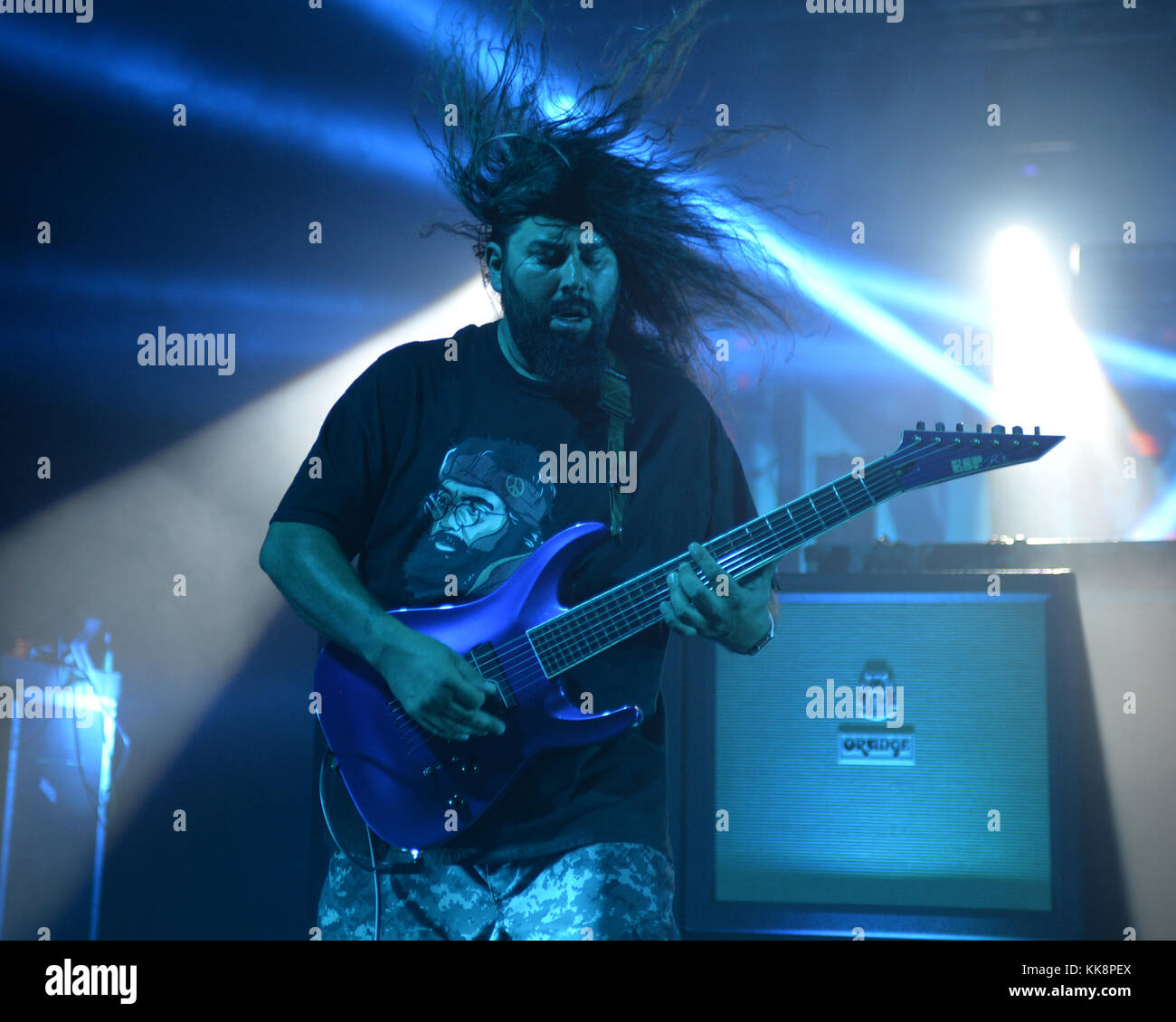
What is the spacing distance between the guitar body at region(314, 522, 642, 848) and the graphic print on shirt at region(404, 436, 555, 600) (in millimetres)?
53

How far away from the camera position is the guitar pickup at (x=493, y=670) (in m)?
1.91

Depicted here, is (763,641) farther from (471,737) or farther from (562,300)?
(562,300)

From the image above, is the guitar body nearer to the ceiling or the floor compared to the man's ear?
nearer to the floor

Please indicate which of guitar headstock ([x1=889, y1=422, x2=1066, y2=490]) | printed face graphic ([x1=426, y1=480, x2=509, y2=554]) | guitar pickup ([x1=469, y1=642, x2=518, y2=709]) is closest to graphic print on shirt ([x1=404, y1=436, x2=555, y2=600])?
printed face graphic ([x1=426, y1=480, x2=509, y2=554])

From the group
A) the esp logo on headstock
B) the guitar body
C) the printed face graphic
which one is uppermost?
the esp logo on headstock

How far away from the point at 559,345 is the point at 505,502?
30 centimetres

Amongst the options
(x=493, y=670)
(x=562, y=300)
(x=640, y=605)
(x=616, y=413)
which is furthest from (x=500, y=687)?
(x=562, y=300)

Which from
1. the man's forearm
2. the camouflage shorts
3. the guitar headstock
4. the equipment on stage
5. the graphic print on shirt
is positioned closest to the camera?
the camouflage shorts

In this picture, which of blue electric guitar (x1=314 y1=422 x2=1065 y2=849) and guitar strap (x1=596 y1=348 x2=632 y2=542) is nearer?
blue electric guitar (x1=314 y1=422 x2=1065 y2=849)

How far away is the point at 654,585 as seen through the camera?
1978 mm

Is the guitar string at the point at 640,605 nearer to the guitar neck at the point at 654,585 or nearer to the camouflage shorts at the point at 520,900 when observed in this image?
the guitar neck at the point at 654,585

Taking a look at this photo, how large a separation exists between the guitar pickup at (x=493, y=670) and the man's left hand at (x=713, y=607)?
292mm

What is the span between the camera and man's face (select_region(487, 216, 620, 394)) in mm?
2035

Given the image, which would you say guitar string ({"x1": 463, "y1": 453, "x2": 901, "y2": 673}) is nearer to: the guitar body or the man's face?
the guitar body
